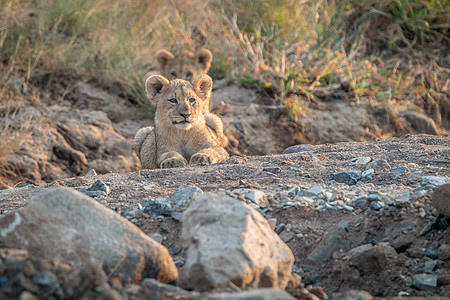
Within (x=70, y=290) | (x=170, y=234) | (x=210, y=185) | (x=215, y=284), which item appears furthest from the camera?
(x=210, y=185)

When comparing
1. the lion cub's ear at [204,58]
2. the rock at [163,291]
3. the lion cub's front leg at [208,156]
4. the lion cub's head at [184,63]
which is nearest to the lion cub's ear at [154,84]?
the lion cub's front leg at [208,156]

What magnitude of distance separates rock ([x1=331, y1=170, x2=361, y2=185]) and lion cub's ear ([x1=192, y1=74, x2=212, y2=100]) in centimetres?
265

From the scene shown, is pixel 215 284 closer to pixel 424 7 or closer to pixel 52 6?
pixel 52 6

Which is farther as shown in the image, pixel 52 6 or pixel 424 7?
pixel 424 7

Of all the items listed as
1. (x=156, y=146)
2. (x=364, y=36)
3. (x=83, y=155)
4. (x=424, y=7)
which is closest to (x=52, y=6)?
(x=83, y=155)

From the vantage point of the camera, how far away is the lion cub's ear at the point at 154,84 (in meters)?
6.52

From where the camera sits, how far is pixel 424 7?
11.1 meters

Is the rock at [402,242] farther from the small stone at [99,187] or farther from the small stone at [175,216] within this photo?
the small stone at [99,187]

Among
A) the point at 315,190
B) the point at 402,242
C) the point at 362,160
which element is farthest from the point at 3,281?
the point at 362,160

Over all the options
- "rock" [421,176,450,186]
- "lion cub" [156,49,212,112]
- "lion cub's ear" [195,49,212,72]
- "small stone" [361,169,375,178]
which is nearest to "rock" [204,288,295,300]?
"rock" [421,176,450,186]

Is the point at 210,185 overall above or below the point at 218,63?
above

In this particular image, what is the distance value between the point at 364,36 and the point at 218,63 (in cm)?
324

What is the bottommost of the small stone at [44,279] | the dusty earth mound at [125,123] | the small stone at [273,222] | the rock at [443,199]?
the dusty earth mound at [125,123]

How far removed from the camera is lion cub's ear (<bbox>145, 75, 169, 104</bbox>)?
6523 millimetres
